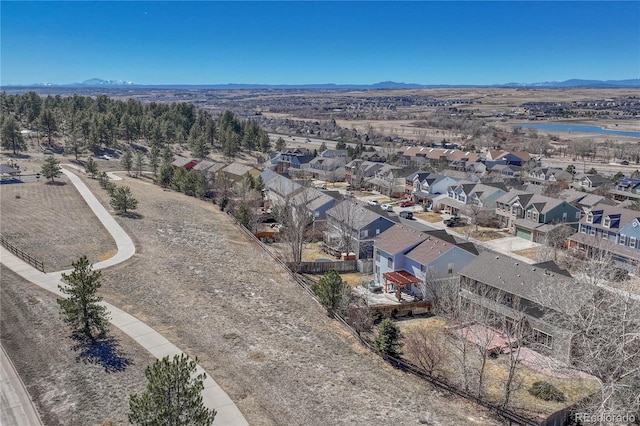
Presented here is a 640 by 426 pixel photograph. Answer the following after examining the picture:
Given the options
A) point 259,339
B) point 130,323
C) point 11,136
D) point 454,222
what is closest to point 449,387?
point 259,339

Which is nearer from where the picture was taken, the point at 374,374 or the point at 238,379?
the point at 238,379

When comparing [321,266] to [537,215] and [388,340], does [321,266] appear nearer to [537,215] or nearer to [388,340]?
[388,340]

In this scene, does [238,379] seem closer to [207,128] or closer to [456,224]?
[456,224]

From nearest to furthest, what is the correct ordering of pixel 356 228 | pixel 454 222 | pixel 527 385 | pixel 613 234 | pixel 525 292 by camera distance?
1. pixel 527 385
2. pixel 525 292
3. pixel 356 228
4. pixel 613 234
5. pixel 454 222

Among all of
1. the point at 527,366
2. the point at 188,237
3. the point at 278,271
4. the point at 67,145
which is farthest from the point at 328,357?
the point at 67,145

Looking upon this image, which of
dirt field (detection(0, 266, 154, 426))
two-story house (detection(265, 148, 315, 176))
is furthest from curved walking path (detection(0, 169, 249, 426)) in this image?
two-story house (detection(265, 148, 315, 176))

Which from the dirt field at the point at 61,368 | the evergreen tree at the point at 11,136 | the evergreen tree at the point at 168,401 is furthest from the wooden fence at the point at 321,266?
the evergreen tree at the point at 11,136

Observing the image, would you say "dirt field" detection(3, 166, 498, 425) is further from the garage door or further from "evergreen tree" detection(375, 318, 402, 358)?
the garage door
